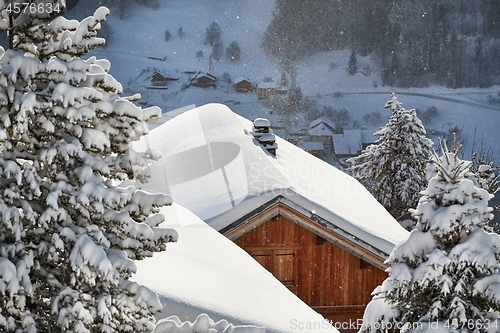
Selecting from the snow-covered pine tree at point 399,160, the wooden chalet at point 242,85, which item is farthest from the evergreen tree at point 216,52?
the snow-covered pine tree at point 399,160

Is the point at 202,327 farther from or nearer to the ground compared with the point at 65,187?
nearer to the ground

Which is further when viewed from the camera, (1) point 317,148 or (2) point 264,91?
(2) point 264,91

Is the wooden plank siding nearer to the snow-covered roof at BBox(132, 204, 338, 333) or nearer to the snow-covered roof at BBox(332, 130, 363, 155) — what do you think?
the snow-covered roof at BBox(132, 204, 338, 333)

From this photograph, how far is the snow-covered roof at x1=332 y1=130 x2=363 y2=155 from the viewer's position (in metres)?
72.8

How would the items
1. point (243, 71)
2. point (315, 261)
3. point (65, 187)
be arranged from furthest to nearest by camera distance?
point (243, 71), point (315, 261), point (65, 187)

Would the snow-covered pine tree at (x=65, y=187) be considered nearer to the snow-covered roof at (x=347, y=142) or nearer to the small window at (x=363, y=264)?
the small window at (x=363, y=264)

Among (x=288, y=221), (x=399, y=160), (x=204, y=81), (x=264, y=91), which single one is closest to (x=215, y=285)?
(x=288, y=221)

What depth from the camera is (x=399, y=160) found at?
24.0 metres

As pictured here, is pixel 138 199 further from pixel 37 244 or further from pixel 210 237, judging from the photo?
pixel 210 237

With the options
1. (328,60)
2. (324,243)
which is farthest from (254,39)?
(324,243)

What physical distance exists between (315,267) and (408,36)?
5341 inches

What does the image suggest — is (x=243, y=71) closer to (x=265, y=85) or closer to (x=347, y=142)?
(x=265, y=85)

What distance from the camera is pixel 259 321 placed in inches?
238

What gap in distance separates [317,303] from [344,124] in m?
87.9
